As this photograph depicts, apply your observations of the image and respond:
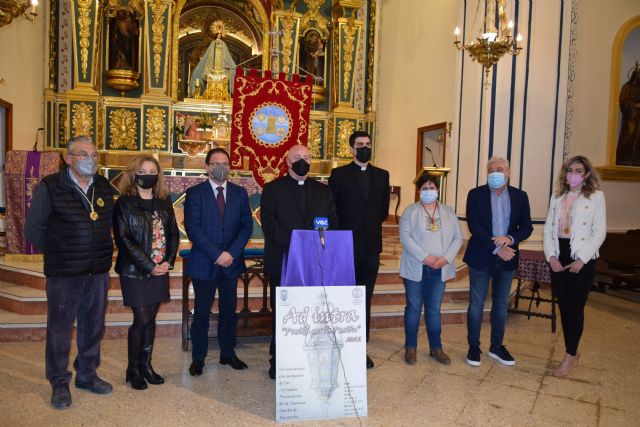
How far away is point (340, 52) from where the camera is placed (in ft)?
30.4

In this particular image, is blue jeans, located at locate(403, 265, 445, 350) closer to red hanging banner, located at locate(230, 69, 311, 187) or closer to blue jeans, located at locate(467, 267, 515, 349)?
blue jeans, located at locate(467, 267, 515, 349)

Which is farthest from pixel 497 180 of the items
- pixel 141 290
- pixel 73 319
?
pixel 73 319

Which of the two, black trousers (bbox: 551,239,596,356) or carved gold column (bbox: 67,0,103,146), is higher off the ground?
carved gold column (bbox: 67,0,103,146)

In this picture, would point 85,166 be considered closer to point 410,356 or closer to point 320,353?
point 320,353

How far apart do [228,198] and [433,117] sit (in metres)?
5.56

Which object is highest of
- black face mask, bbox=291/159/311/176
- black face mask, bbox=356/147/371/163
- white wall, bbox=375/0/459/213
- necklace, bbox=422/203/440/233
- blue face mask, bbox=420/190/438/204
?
white wall, bbox=375/0/459/213

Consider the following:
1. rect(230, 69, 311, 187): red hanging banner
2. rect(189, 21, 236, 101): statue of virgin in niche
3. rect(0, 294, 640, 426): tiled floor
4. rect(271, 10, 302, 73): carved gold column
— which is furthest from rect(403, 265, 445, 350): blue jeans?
rect(189, 21, 236, 101): statue of virgin in niche

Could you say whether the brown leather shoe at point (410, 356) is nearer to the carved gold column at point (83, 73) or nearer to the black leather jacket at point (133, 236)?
the black leather jacket at point (133, 236)

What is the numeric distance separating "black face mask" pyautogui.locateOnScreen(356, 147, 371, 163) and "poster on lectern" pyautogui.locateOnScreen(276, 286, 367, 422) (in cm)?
113

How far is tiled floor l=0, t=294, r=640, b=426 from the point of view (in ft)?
9.62

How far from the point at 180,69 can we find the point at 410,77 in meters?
4.51

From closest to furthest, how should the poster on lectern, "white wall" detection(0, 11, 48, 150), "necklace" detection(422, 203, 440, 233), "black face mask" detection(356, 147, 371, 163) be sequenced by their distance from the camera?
1. the poster on lectern
2. "black face mask" detection(356, 147, 371, 163)
3. "necklace" detection(422, 203, 440, 233)
4. "white wall" detection(0, 11, 48, 150)

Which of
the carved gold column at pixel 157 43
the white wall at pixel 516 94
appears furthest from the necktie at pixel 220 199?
the carved gold column at pixel 157 43

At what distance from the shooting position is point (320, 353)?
286 cm
